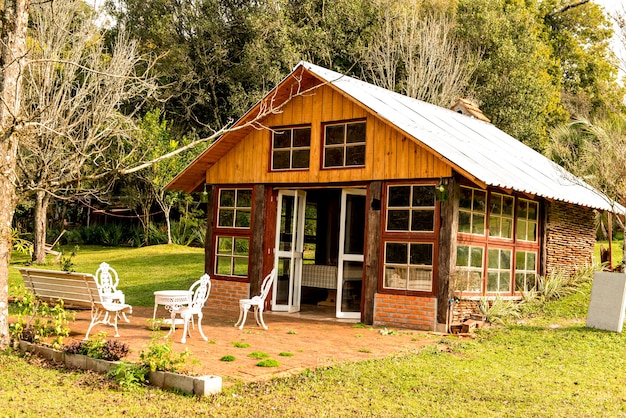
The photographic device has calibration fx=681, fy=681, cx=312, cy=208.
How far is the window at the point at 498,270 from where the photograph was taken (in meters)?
12.6

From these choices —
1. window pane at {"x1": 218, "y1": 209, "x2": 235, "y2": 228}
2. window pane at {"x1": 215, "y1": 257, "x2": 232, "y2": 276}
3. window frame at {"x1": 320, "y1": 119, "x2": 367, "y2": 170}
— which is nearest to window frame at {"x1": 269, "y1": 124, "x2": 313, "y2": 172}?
window frame at {"x1": 320, "y1": 119, "x2": 367, "y2": 170}

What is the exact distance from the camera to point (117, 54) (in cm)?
2023

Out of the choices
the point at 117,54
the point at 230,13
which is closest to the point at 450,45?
the point at 230,13

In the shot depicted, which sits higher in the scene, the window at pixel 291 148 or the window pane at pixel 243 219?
the window at pixel 291 148

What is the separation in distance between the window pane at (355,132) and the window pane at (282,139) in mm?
1365

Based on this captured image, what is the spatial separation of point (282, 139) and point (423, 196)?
11.1 ft

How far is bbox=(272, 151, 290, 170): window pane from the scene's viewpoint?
533 inches

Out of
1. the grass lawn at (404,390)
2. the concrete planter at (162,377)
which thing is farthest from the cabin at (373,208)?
the concrete planter at (162,377)

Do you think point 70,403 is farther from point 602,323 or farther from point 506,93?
point 506,93

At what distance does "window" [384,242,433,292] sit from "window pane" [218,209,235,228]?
3.80 metres

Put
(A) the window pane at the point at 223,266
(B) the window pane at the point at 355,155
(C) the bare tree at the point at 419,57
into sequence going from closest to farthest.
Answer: (B) the window pane at the point at 355,155
(A) the window pane at the point at 223,266
(C) the bare tree at the point at 419,57

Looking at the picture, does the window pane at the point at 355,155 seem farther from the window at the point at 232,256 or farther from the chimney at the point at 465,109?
the chimney at the point at 465,109

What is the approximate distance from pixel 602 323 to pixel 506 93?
1678 cm

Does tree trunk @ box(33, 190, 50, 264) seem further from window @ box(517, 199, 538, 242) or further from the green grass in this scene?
window @ box(517, 199, 538, 242)
